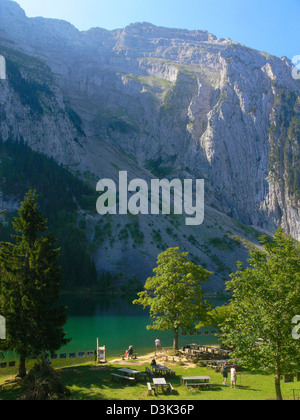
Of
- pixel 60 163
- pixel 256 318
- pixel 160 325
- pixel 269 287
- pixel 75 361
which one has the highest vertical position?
pixel 60 163

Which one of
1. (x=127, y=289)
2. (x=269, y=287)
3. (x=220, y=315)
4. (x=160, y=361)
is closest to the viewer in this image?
(x=269, y=287)

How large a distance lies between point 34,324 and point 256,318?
1671cm

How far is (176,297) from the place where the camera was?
4100cm

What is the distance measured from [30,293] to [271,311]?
17.9 metres

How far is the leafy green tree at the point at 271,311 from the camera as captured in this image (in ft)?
68.6

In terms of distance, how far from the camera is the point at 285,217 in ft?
653

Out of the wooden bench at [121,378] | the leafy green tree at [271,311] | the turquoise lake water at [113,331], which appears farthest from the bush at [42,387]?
the turquoise lake water at [113,331]

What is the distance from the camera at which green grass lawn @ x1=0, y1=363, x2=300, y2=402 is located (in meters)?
23.1

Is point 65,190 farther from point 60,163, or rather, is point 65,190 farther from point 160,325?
point 160,325

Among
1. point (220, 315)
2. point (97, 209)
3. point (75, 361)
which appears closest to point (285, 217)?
point (97, 209)

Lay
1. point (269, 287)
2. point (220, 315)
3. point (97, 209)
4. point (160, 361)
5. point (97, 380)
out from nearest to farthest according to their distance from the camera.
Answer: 1. point (269, 287)
2. point (97, 380)
3. point (160, 361)
4. point (220, 315)
5. point (97, 209)

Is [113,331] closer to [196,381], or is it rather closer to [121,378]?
[121,378]

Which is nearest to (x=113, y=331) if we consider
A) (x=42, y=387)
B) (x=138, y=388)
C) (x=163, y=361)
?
(x=163, y=361)

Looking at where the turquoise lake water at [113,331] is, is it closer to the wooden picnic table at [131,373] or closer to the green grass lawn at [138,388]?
the green grass lawn at [138,388]
